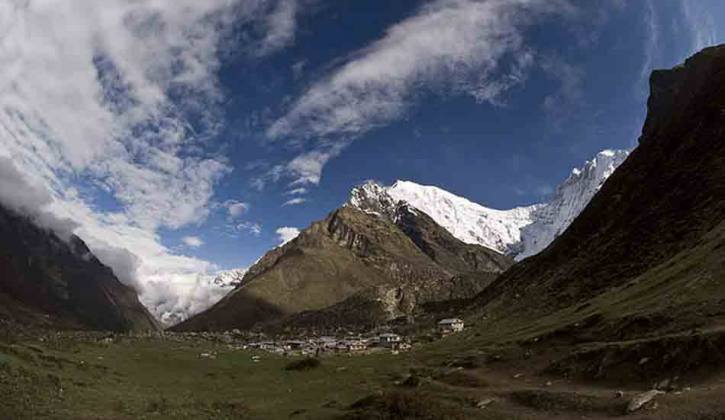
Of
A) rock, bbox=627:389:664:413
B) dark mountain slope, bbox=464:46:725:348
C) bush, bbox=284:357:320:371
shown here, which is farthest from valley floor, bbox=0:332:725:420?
dark mountain slope, bbox=464:46:725:348

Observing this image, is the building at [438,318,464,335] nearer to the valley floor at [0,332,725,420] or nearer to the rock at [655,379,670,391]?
the valley floor at [0,332,725,420]

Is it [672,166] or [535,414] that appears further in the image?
[672,166]

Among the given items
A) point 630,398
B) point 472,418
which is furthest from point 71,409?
point 630,398

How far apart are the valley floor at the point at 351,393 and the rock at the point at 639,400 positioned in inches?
17.8

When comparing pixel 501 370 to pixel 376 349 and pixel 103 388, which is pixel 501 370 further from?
pixel 376 349

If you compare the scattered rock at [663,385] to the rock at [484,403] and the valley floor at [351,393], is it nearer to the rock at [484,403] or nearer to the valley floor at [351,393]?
the valley floor at [351,393]

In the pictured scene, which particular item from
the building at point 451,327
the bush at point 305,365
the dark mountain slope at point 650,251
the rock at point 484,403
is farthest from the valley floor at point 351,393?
the building at point 451,327

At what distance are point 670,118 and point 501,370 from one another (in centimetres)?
12974

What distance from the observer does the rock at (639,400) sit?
1271 inches

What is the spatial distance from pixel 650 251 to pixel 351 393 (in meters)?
77.7

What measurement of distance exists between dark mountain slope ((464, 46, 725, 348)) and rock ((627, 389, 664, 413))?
566 inches

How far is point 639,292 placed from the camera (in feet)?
254

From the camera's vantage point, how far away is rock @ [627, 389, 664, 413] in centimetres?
3228

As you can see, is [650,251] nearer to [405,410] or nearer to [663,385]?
[663,385]
